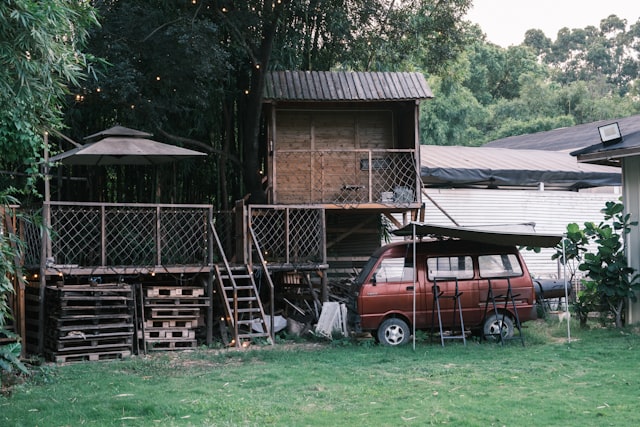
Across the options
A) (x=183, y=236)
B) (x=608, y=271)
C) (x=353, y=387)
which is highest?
(x=183, y=236)

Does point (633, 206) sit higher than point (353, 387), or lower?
higher

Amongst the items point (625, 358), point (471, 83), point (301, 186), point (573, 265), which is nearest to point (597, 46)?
point (471, 83)

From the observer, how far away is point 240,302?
573 inches

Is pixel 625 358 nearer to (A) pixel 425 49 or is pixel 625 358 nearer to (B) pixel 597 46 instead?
(A) pixel 425 49

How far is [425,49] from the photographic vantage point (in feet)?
62.8

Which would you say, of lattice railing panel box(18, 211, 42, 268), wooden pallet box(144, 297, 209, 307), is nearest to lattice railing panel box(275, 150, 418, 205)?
wooden pallet box(144, 297, 209, 307)

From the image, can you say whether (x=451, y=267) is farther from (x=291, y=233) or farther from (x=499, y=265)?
(x=291, y=233)

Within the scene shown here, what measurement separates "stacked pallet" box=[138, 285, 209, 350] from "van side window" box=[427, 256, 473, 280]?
12.2 feet

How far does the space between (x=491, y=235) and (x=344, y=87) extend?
5581 mm

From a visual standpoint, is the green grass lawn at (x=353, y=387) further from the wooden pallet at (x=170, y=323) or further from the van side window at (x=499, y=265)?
the van side window at (x=499, y=265)

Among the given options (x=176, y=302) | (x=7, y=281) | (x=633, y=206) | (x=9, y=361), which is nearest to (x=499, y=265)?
(x=633, y=206)

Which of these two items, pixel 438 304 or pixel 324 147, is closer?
pixel 438 304

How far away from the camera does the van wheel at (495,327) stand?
1274 cm

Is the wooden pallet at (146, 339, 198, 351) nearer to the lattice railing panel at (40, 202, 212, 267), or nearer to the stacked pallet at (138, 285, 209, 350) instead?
the stacked pallet at (138, 285, 209, 350)
